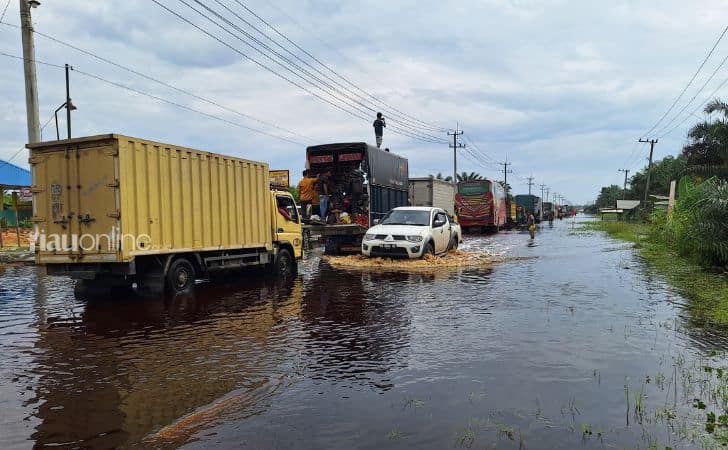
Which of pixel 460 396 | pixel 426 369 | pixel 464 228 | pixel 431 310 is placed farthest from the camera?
pixel 464 228

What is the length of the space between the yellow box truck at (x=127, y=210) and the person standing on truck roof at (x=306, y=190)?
7793mm

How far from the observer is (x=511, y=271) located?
14.3 meters

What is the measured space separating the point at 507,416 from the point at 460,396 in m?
Result: 0.54

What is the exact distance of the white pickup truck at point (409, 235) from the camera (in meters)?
15.6

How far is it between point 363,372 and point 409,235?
33.9 ft

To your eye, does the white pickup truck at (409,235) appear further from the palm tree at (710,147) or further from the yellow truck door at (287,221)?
the palm tree at (710,147)

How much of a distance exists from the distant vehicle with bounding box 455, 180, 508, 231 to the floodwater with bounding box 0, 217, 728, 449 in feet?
93.0

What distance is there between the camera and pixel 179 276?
1073 cm

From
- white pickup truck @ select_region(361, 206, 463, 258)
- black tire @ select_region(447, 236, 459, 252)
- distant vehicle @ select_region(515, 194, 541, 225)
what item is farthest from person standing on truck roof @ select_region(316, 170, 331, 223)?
distant vehicle @ select_region(515, 194, 541, 225)

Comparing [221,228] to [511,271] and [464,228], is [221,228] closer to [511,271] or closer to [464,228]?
[511,271]

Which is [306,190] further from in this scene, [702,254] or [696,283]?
[696,283]

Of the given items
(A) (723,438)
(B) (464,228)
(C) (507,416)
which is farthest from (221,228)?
(B) (464,228)

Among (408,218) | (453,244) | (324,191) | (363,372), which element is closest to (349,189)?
(324,191)

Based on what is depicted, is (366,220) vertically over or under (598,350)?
over
